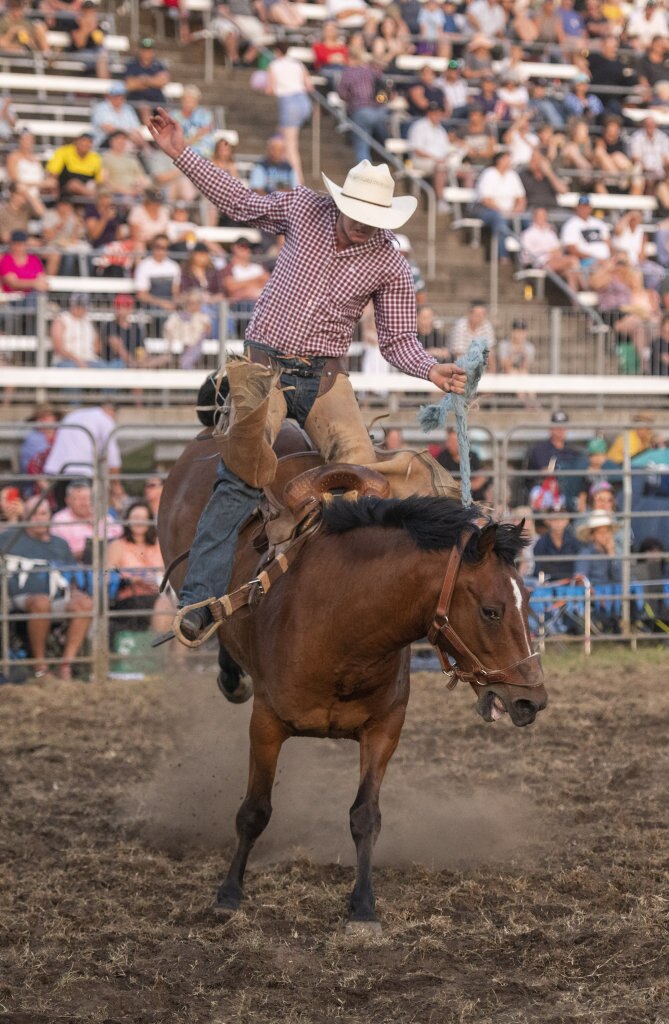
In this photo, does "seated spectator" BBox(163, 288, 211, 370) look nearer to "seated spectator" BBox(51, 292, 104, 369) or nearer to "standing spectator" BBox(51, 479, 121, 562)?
"seated spectator" BBox(51, 292, 104, 369)

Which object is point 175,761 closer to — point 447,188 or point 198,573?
point 198,573

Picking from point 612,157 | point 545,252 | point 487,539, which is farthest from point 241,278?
point 487,539

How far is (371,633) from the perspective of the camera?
479cm

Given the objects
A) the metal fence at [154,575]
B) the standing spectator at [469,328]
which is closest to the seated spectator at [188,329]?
the metal fence at [154,575]

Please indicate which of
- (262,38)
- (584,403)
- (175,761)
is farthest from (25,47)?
(175,761)

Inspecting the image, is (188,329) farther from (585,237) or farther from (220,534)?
(220,534)

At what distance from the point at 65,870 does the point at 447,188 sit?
12065 mm

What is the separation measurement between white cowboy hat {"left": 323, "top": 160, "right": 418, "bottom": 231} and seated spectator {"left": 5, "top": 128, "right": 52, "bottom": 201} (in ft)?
28.1

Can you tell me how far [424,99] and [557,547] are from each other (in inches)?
297

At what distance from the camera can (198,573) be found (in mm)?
5488

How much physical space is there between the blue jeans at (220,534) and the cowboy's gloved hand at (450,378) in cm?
72

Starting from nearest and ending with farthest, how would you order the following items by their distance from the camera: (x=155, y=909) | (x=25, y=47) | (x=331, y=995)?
1. (x=331, y=995)
2. (x=155, y=909)
3. (x=25, y=47)

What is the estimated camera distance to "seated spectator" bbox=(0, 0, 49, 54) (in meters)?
15.7

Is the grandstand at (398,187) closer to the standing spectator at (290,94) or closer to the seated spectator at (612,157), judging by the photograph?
the seated spectator at (612,157)
